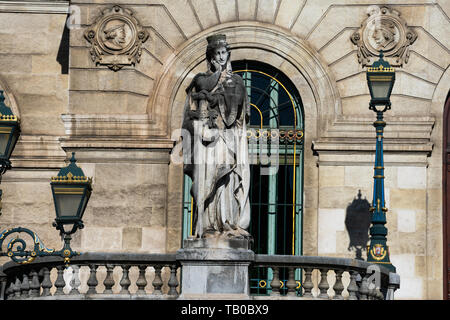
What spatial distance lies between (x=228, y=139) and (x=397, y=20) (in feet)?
22.2

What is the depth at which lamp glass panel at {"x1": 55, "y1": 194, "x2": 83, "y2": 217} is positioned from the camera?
16.8 metres

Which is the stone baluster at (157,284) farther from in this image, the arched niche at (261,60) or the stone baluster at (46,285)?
the arched niche at (261,60)

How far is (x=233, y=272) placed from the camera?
19.5 m

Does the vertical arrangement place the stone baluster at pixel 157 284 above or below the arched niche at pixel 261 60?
below

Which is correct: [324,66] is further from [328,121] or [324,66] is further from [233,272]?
[233,272]

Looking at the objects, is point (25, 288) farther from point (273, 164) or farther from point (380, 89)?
point (273, 164)

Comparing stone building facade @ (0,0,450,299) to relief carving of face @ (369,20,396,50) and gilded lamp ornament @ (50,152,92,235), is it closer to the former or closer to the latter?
relief carving of face @ (369,20,396,50)

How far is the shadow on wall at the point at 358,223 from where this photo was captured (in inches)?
973

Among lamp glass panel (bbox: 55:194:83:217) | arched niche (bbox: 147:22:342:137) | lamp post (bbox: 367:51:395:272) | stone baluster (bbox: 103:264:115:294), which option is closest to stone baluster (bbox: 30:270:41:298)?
stone baluster (bbox: 103:264:115:294)

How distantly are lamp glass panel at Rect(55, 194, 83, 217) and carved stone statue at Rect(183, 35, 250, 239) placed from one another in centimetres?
312

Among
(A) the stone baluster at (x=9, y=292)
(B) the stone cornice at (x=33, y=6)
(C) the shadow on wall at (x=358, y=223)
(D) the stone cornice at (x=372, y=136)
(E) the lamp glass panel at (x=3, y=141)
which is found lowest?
(A) the stone baluster at (x=9, y=292)

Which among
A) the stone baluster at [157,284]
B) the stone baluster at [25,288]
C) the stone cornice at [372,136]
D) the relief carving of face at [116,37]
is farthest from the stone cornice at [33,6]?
the stone baluster at [157,284]

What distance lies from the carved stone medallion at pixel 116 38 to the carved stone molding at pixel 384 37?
397cm

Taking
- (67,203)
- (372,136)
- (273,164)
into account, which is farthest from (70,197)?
(372,136)
